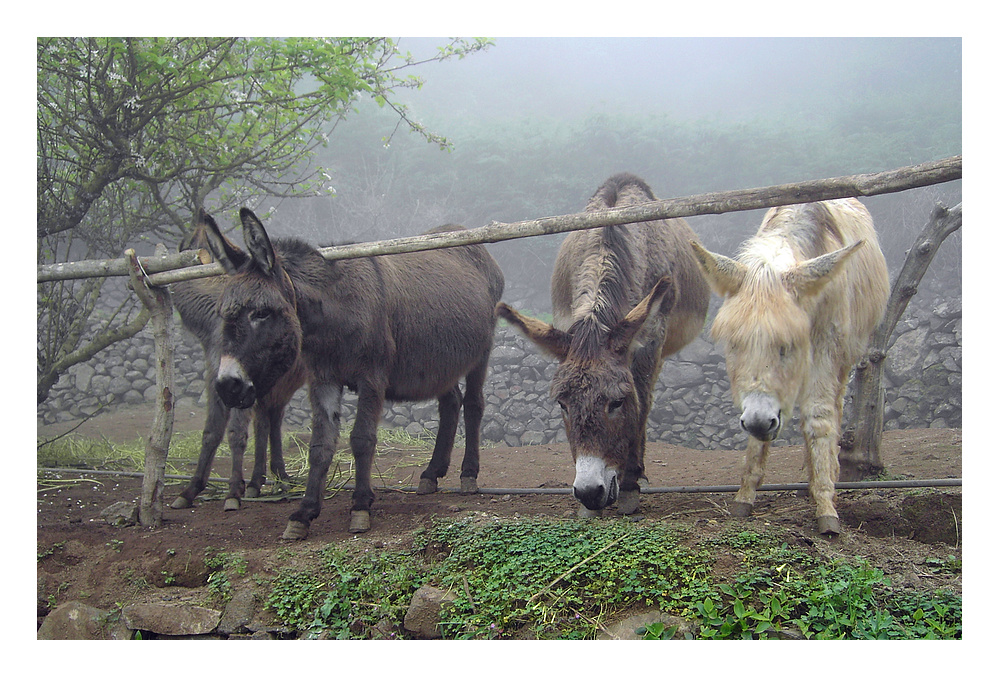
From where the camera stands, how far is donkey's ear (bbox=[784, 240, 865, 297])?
3094 millimetres

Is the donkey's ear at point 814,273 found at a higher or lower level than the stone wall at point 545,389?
higher

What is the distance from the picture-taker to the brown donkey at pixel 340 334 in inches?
142

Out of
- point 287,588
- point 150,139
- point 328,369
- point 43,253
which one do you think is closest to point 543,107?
point 150,139

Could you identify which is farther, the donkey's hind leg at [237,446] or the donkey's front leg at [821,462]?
the donkey's hind leg at [237,446]

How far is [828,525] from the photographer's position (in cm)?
315

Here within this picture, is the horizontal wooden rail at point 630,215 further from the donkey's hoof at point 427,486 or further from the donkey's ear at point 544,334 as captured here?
the donkey's hoof at point 427,486

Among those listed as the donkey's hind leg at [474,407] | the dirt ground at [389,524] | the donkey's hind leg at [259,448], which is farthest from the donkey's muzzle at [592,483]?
the donkey's hind leg at [259,448]

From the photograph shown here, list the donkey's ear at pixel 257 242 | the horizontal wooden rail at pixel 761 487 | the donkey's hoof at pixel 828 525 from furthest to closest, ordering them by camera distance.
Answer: the horizontal wooden rail at pixel 761 487 → the donkey's ear at pixel 257 242 → the donkey's hoof at pixel 828 525

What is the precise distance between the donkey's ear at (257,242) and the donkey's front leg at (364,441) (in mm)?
972

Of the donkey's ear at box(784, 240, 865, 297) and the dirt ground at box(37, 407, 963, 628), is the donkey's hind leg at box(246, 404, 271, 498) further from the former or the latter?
the donkey's ear at box(784, 240, 865, 297)


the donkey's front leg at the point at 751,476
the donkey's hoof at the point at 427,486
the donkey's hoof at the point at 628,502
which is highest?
the donkey's front leg at the point at 751,476

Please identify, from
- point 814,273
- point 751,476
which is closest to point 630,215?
point 814,273

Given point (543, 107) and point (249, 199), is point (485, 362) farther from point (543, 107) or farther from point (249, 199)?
point (543, 107)

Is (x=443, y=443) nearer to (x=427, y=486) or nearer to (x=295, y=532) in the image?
(x=427, y=486)
